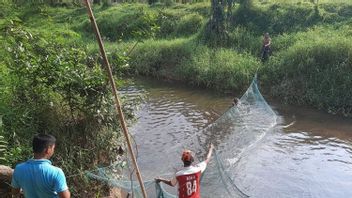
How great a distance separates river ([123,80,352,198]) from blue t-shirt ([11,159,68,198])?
4.14 meters

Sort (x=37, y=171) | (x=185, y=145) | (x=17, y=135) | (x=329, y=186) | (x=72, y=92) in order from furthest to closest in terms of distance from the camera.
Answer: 1. (x=185, y=145)
2. (x=329, y=186)
3. (x=72, y=92)
4. (x=17, y=135)
5. (x=37, y=171)

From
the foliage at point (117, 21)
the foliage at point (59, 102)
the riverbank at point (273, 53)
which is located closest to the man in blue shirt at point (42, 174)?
the foliage at point (59, 102)

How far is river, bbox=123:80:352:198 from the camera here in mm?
7480

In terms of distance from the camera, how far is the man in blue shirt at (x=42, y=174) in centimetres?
332

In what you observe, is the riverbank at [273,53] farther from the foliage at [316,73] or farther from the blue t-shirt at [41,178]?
the blue t-shirt at [41,178]

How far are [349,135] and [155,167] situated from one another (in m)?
4.84

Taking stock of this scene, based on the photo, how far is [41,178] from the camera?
332cm

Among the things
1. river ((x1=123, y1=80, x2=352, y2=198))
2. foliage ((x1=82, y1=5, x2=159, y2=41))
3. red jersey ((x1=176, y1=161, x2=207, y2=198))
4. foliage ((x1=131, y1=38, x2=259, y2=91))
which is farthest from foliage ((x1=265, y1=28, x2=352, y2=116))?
foliage ((x1=82, y1=5, x2=159, y2=41))

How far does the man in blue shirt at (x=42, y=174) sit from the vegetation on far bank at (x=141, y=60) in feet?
6.12

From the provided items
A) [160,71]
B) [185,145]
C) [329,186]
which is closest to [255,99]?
[185,145]

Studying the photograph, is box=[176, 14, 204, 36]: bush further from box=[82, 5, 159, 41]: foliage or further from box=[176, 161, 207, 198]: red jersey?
Result: box=[176, 161, 207, 198]: red jersey

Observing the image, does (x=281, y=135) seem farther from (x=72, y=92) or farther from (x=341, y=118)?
(x=72, y=92)

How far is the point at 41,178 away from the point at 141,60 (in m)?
12.8

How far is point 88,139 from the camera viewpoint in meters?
6.13
